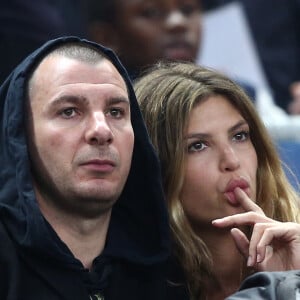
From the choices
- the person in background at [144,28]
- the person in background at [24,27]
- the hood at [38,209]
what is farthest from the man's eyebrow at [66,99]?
the person in background at [144,28]

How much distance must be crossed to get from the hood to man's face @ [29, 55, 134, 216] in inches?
2.4

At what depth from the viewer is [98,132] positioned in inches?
148

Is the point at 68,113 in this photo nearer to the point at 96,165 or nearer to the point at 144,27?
the point at 96,165

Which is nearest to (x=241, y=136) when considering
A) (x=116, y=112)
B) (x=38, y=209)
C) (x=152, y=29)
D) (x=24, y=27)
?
(x=116, y=112)

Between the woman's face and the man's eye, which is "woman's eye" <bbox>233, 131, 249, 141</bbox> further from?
the man's eye

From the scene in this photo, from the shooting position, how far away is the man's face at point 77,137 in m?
3.76

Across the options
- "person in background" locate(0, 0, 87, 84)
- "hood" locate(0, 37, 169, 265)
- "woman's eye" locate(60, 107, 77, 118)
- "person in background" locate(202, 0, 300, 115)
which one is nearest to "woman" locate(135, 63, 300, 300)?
"hood" locate(0, 37, 169, 265)

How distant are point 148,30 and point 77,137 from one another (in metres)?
3.18

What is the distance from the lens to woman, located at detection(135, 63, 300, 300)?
14.0 ft

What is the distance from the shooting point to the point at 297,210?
15.2 ft

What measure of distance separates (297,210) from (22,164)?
4.34ft

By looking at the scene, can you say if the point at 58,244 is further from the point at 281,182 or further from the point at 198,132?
the point at 281,182

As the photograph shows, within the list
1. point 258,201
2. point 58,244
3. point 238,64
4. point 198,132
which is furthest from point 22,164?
point 238,64

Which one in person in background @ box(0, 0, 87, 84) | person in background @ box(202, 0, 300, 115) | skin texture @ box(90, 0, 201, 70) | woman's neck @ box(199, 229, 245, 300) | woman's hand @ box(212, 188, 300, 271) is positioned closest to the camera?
woman's hand @ box(212, 188, 300, 271)
